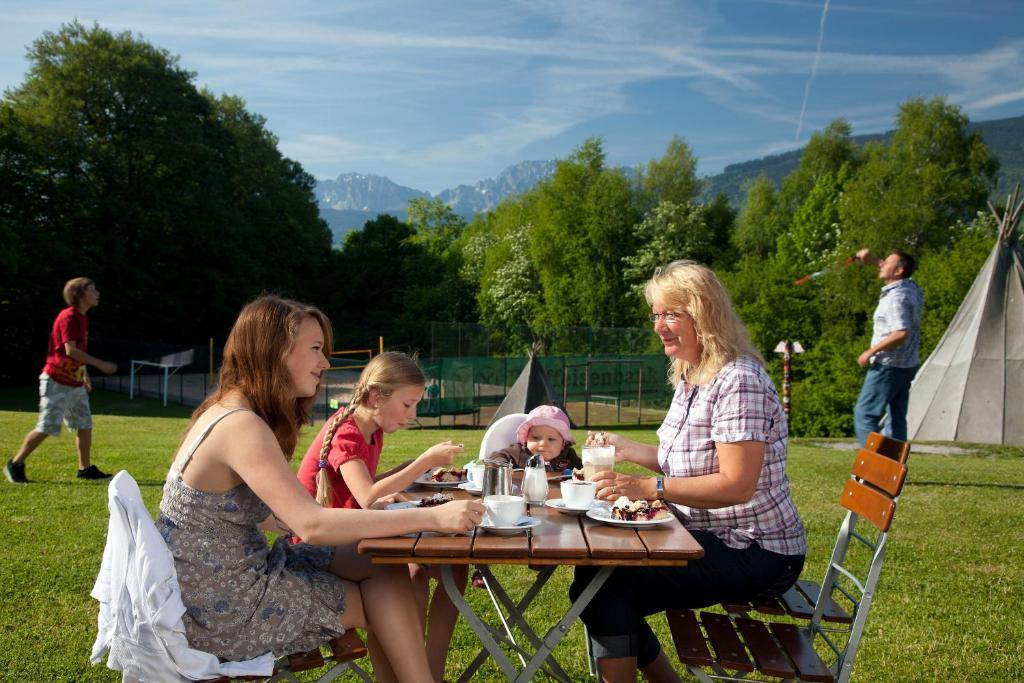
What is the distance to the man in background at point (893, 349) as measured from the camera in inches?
316

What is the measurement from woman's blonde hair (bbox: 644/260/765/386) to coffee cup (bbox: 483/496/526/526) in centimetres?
94

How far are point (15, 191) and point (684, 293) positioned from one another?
126 feet

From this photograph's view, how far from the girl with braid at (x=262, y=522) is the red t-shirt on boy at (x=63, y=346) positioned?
20.5ft

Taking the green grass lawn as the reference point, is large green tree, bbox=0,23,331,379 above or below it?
above

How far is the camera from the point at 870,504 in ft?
10.5

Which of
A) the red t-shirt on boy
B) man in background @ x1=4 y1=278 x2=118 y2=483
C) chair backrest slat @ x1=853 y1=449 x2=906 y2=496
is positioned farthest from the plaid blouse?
the red t-shirt on boy

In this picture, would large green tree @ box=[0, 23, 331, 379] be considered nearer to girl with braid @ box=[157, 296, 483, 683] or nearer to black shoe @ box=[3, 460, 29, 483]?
black shoe @ box=[3, 460, 29, 483]

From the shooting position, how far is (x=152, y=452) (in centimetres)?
1159

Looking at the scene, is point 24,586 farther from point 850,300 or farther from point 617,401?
point 850,300

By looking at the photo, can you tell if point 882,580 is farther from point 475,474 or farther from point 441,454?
point 441,454

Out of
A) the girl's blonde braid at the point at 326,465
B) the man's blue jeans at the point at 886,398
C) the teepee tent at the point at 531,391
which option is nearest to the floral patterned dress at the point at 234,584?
the girl's blonde braid at the point at 326,465

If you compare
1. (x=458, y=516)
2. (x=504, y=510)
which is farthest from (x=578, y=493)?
(x=458, y=516)

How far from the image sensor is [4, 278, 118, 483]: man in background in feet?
27.1

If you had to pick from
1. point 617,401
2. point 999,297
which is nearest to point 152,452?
point 999,297
